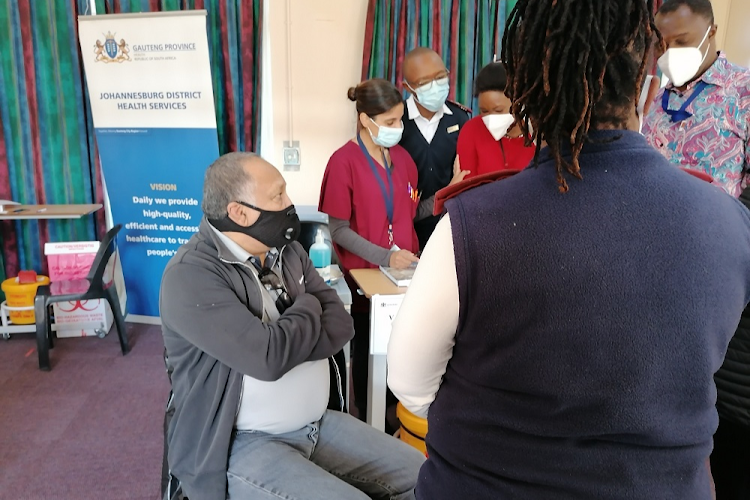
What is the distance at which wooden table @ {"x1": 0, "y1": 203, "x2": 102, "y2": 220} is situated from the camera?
3.14 m

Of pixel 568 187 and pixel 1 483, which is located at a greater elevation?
pixel 568 187

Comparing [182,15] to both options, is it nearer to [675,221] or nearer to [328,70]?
[328,70]

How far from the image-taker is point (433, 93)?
2398mm

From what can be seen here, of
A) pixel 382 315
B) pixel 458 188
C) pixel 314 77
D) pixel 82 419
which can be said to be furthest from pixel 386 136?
pixel 82 419

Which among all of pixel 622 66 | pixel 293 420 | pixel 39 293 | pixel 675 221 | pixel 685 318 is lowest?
pixel 39 293

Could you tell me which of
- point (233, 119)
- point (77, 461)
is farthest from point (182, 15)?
point (77, 461)

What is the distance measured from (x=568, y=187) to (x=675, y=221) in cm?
13

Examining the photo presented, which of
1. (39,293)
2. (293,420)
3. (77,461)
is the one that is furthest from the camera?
(39,293)

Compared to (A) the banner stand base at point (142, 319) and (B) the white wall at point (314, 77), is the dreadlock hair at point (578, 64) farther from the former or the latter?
(A) the banner stand base at point (142, 319)

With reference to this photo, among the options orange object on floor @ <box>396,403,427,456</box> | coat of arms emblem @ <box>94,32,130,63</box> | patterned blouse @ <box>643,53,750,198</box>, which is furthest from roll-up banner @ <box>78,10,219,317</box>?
patterned blouse @ <box>643,53,750,198</box>

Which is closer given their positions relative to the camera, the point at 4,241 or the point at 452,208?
the point at 452,208

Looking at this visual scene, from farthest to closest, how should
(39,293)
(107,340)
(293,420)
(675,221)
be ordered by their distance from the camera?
(107,340) < (39,293) < (293,420) < (675,221)

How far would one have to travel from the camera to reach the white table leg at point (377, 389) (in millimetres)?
2005

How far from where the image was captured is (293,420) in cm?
138
